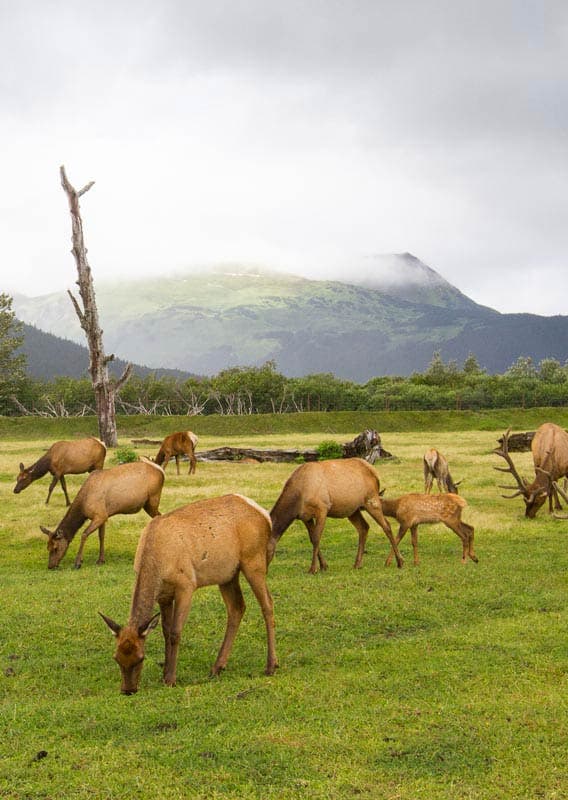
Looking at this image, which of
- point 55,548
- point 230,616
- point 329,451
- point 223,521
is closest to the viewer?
point 223,521

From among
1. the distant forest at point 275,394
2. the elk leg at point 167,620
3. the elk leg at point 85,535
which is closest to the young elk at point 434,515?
the elk leg at point 85,535

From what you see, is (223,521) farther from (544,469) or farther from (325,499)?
(544,469)

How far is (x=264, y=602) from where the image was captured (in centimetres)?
860

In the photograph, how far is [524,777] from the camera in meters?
5.93

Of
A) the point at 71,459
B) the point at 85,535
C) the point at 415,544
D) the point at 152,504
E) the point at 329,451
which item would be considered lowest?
the point at 415,544

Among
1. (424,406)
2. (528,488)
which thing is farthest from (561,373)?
(528,488)

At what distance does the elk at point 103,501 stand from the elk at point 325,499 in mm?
3069

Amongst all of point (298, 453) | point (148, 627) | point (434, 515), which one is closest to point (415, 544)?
point (434, 515)

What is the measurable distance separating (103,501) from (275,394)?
294ft

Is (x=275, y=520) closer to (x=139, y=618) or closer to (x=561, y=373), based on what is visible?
(x=139, y=618)

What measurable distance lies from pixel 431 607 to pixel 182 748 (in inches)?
222

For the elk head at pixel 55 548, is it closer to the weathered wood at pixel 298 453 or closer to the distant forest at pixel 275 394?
the weathered wood at pixel 298 453

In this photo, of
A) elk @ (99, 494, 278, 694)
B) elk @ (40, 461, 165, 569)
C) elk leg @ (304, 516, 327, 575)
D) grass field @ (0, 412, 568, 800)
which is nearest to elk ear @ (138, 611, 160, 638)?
elk @ (99, 494, 278, 694)

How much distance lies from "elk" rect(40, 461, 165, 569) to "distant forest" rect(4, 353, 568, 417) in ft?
200
